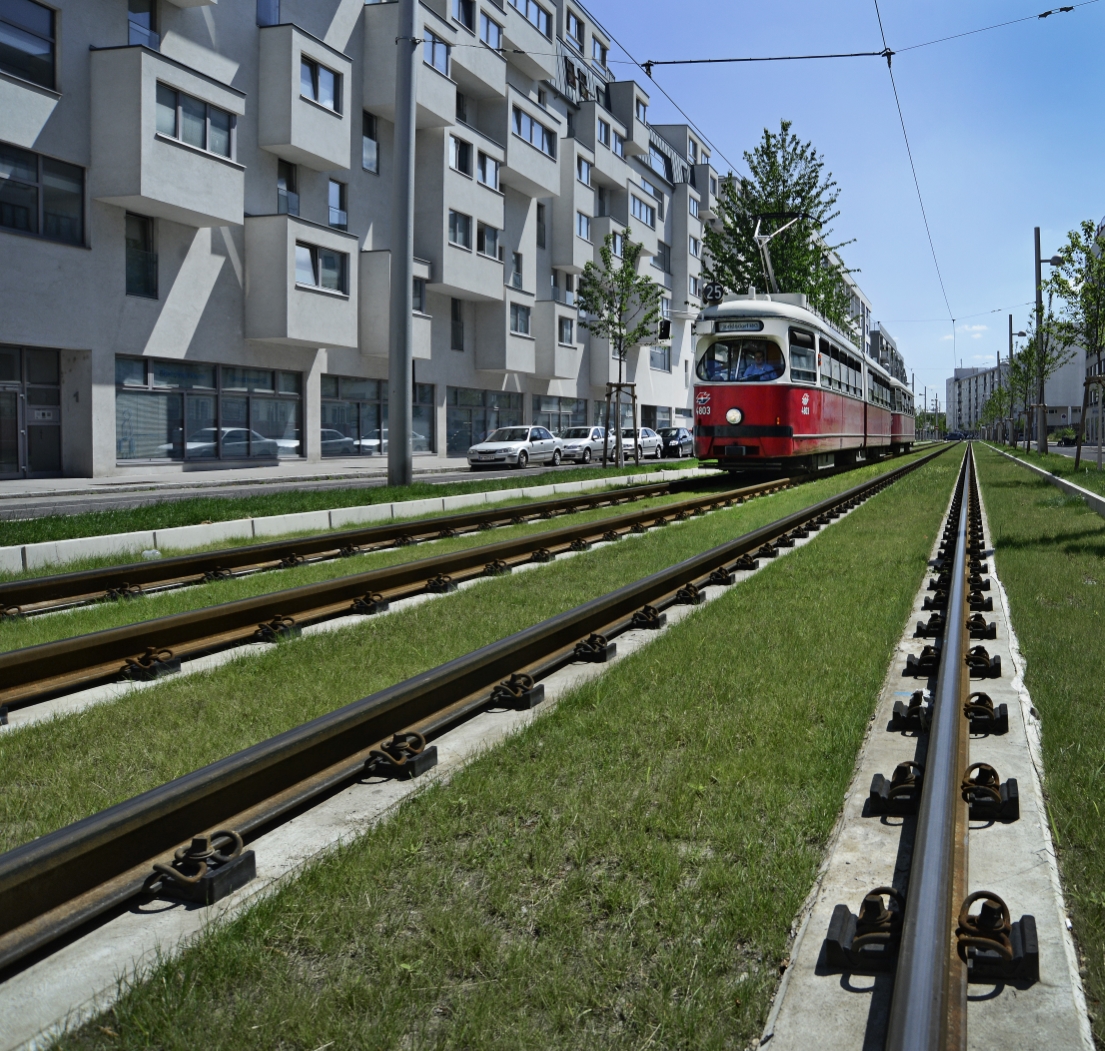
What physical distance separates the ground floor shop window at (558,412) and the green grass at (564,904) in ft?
144

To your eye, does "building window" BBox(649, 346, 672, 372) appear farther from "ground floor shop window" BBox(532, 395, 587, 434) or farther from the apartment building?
the apartment building

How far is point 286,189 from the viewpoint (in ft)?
100

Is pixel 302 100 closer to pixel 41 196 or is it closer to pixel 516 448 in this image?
pixel 41 196

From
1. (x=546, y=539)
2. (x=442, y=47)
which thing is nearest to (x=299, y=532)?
(x=546, y=539)

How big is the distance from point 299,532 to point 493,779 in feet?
31.8

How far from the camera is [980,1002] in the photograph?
7.78 ft

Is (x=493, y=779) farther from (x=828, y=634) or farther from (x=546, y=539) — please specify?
(x=546, y=539)

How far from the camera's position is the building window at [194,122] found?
24.6m

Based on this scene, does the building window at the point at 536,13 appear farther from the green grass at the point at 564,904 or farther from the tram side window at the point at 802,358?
the green grass at the point at 564,904

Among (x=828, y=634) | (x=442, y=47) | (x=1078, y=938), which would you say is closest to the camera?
(x=1078, y=938)

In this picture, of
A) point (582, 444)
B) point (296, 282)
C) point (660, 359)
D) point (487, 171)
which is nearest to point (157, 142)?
point (296, 282)

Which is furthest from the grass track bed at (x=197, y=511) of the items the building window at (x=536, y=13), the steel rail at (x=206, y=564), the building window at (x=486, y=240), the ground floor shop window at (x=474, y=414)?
the building window at (x=536, y=13)

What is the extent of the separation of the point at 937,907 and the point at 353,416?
32.9 meters

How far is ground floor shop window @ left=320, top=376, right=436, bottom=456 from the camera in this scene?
108 ft
